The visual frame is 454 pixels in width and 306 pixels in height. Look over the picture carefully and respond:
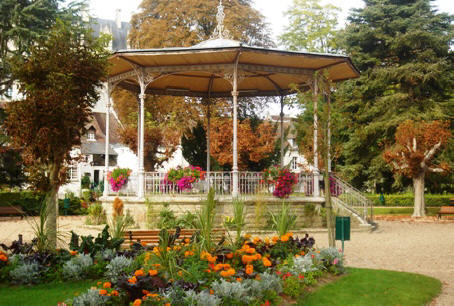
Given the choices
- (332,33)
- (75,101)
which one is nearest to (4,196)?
(75,101)

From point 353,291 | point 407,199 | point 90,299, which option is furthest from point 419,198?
point 90,299

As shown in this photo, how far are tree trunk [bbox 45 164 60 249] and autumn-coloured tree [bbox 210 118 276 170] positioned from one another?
714 inches

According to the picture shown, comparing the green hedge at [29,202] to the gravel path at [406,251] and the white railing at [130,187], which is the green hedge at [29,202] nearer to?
the gravel path at [406,251]

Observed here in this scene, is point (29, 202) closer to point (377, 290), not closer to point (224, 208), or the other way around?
point (224, 208)

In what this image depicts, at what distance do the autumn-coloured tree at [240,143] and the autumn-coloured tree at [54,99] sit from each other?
1796 cm

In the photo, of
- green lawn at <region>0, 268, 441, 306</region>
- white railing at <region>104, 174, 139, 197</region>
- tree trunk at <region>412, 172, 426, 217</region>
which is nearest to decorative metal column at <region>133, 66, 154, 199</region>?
white railing at <region>104, 174, 139, 197</region>

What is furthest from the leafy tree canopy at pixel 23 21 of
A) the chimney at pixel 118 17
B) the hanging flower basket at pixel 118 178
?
the chimney at pixel 118 17

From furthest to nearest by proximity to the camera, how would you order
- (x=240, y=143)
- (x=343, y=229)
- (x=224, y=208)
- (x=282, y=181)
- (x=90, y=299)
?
(x=240, y=143) < (x=282, y=181) < (x=224, y=208) < (x=343, y=229) < (x=90, y=299)

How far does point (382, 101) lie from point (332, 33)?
10184 mm

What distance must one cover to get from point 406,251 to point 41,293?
9247mm

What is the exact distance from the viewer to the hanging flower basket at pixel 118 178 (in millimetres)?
16219

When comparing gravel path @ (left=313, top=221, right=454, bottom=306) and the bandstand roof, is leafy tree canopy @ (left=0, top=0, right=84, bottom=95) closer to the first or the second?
the bandstand roof

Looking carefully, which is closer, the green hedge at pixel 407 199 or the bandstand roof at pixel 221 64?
the bandstand roof at pixel 221 64

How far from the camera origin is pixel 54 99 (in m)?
8.48
